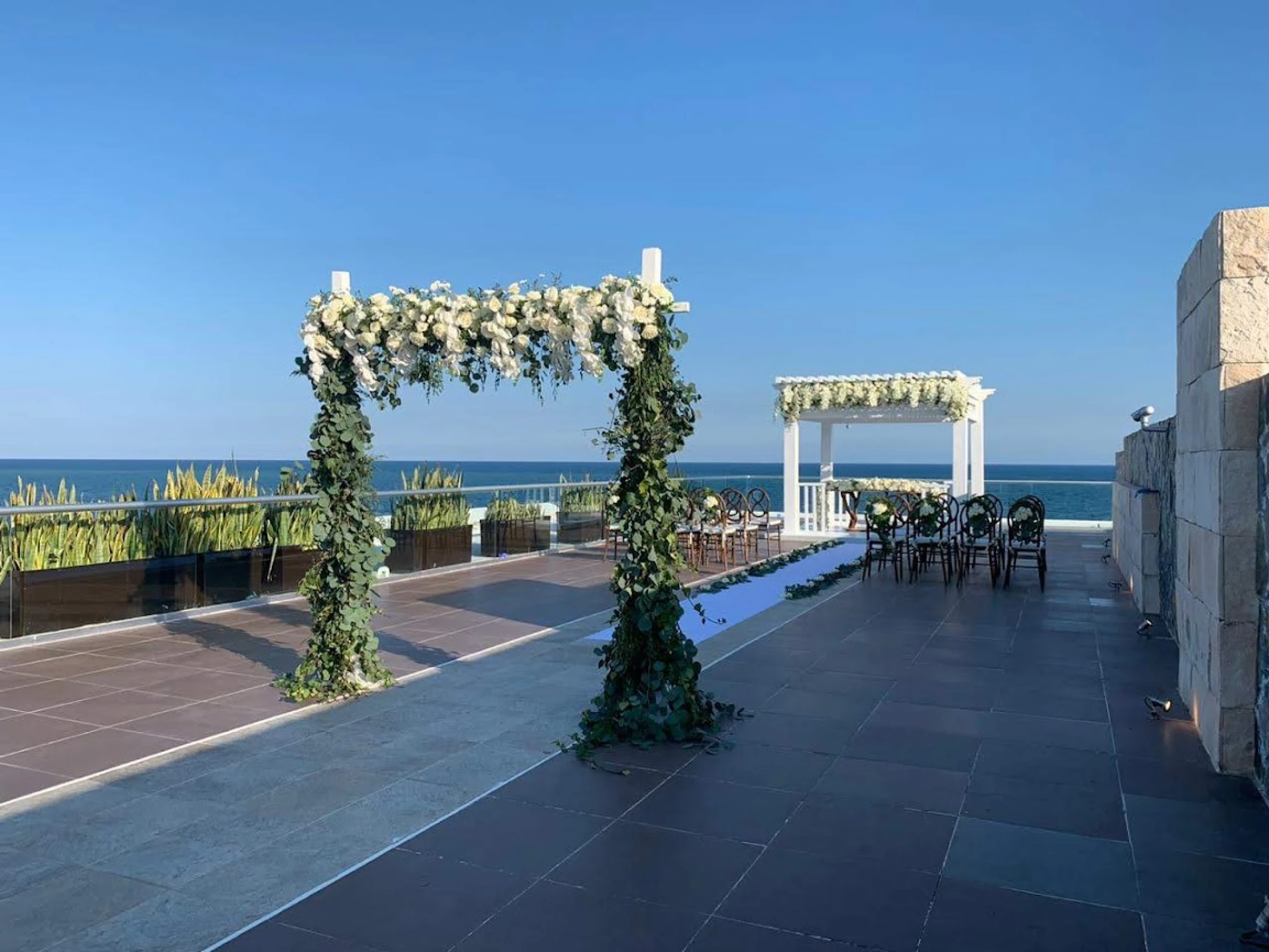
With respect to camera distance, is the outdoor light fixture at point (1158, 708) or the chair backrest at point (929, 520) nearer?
the outdoor light fixture at point (1158, 708)

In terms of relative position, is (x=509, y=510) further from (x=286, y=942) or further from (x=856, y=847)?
(x=286, y=942)

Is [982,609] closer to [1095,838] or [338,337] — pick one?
[1095,838]

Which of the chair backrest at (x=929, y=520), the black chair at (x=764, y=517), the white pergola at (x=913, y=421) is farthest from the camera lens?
the white pergola at (x=913, y=421)

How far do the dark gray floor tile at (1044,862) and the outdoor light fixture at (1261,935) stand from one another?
252 mm

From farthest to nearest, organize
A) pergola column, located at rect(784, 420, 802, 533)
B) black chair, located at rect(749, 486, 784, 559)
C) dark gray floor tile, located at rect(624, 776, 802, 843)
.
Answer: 1. pergola column, located at rect(784, 420, 802, 533)
2. black chair, located at rect(749, 486, 784, 559)
3. dark gray floor tile, located at rect(624, 776, 802, 843)

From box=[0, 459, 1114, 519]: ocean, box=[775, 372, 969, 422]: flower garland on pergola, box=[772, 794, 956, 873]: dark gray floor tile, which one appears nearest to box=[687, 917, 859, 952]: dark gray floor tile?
box=[772, 794, 956, 873]: dark gray floor tile

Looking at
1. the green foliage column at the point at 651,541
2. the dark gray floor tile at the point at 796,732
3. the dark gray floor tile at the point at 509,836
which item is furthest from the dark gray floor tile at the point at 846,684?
the dark gray floor tile at the point at 509,836

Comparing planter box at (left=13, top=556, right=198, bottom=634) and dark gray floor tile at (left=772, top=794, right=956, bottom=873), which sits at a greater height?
planter box at (left=13, top=556, right=198, bottom=634)

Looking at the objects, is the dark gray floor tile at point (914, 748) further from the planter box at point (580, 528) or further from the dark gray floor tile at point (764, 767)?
the planter box at point (580, 528)

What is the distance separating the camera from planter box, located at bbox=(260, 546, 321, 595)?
24.4 feet

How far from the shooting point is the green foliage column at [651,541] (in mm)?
3869

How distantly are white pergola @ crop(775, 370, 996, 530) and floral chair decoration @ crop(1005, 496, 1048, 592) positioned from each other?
4.63 meters

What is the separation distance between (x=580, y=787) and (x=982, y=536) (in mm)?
6789

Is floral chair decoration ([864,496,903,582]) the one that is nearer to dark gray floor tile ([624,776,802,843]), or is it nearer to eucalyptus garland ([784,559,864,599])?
eucalyptus garland ([784,559,864,599])
